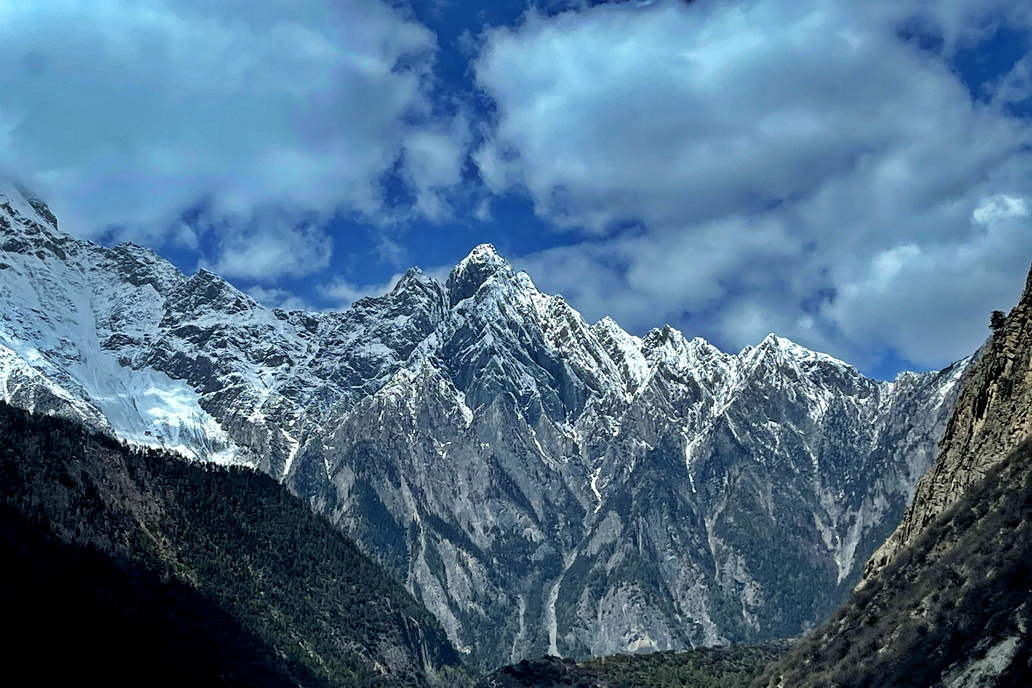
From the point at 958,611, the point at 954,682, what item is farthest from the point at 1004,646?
the point at 958,611

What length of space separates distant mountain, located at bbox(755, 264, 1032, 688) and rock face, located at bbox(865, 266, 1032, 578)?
0.18 meters

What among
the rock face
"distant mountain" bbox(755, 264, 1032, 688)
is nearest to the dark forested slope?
"distant mountain" bbox(755, 264, 1032, 688)

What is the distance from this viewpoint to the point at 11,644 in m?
167

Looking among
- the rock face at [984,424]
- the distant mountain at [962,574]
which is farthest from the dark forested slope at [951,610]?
the rock face at [984,424]

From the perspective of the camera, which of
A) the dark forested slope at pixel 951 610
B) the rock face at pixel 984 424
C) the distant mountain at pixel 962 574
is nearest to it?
the dark forested slope at pixel 951 610

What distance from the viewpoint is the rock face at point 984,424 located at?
123 metres

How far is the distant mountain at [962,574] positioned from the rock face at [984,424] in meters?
0.18

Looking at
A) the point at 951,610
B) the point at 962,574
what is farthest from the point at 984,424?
the point at 951,610

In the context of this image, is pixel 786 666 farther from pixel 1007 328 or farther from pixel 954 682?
pixel 954 682

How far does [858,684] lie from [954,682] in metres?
19.2

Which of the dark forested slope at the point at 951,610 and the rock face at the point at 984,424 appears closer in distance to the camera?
the dark forested slope at the point at 951,610

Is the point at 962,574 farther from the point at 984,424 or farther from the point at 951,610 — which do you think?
the point at 984,424

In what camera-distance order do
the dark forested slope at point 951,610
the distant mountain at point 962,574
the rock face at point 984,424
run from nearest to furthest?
the dark forested slope at point 951,610
the distant mountain at point 962,574
the rock face at point 984,424

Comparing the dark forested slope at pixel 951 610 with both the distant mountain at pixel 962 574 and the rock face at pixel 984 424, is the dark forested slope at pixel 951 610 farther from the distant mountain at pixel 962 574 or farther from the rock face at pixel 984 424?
the rock face at pixel 984 424
